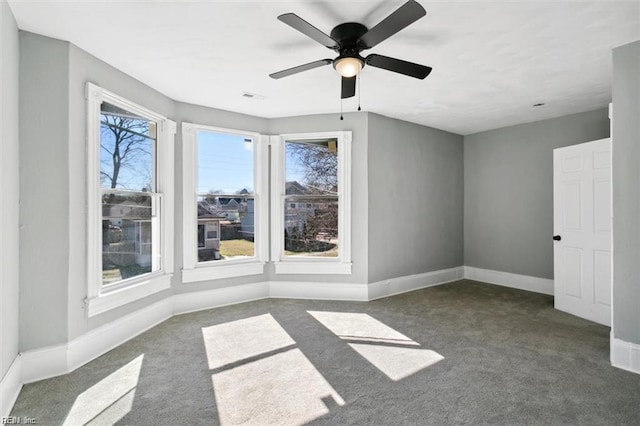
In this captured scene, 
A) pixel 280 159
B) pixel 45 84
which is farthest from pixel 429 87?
pixel 45 84

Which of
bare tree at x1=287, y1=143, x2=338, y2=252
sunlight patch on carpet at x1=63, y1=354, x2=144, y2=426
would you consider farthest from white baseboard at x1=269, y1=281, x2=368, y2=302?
sunlight patch on carpet at x1=63, y1=354, x2=144, y2=426

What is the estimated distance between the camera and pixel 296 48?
9.07ft

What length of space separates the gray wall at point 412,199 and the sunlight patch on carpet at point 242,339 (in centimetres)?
174

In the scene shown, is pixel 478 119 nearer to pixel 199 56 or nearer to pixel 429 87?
pixel 429 87

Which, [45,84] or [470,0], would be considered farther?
[45,84]

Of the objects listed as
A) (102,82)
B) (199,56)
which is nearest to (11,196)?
(102,82)

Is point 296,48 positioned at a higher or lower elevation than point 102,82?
higher

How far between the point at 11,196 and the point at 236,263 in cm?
255

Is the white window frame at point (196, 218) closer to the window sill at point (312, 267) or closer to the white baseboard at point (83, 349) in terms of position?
the window sill at point (312, 267)

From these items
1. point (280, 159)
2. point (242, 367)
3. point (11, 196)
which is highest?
point (280, 159)

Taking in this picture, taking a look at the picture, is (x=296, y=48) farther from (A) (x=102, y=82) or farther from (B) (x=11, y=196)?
(B) (x=11, y=196)

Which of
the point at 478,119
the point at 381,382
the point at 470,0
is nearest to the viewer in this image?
the point at 470,0

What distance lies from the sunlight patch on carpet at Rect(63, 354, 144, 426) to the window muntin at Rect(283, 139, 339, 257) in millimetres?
2562

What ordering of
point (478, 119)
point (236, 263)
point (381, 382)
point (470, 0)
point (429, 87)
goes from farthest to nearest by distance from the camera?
point (478, 119) → point (236, 263) → point (429, 87) → point (381, 382) → point (470, 0)
